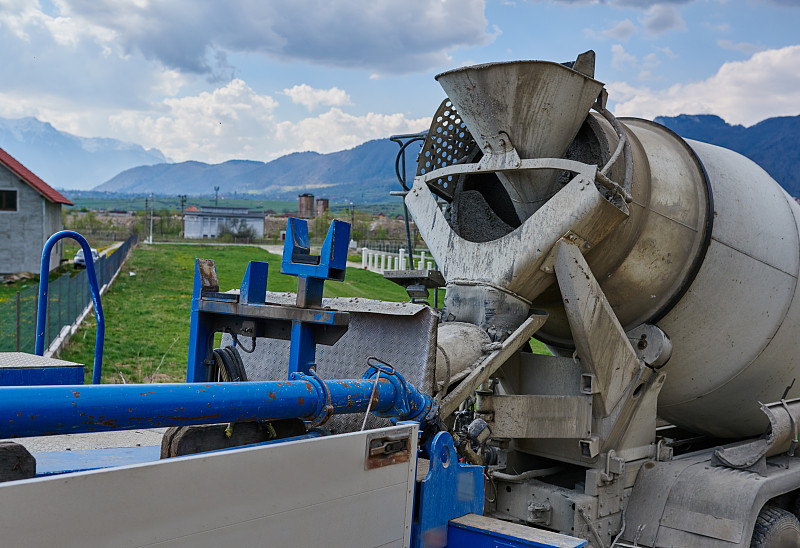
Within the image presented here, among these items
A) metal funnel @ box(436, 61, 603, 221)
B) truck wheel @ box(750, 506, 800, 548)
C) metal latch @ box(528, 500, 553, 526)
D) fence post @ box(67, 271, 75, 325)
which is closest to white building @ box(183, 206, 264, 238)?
fence post @ box(67, 271, 75, 325)

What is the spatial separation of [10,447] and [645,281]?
14.4 ft

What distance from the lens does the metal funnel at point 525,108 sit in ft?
16.9

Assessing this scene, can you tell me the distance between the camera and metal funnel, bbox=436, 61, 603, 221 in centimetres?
516

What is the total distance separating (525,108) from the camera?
17.2 feet

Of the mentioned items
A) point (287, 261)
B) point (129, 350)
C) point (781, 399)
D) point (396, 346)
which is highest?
point (287, 261)

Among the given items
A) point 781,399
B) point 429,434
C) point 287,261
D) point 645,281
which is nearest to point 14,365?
point 287,261

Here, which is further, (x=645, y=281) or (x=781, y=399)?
(x=781, y=399)

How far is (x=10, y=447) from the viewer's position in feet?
7.63

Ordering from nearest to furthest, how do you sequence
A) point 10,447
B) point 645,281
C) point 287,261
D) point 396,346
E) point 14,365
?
point 10,447 → point 287,261 → point 14,365 → point 396,346 → point 645,281

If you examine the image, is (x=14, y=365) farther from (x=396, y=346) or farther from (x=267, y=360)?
(x=396, y=346)

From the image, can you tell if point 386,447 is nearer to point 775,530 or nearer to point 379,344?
point 379,344

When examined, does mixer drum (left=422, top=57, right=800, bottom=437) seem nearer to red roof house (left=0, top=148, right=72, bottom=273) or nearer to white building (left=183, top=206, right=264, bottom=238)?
red roof house (left=0, top=148, right=72, bottom=273)

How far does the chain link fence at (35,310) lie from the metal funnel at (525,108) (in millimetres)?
5204

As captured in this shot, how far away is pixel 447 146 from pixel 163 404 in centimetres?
430
